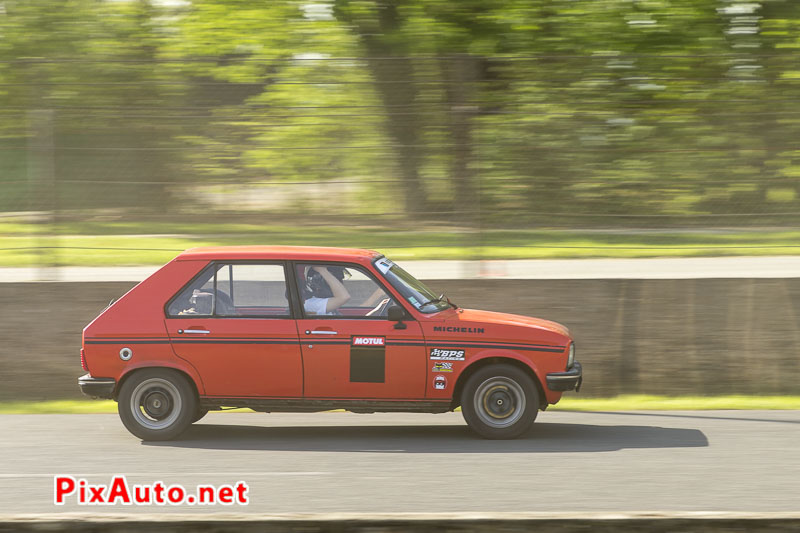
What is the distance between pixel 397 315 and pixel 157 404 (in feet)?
6.81

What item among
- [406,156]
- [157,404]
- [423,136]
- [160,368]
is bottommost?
[157,404]

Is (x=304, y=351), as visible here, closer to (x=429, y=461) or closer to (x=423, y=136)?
(x=429, y=461)

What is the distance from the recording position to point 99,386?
8438 millimetres

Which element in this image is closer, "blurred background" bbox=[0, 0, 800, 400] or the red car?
the red car

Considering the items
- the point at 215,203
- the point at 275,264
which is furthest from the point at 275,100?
the point at 275,264

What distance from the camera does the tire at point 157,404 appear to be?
844 cm

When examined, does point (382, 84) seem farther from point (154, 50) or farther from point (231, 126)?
point (154, 50)

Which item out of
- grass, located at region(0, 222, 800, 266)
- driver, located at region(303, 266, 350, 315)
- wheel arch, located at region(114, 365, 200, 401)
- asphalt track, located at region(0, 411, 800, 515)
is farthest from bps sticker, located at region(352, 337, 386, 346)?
grass, located at region(0, 222, 800, 266)

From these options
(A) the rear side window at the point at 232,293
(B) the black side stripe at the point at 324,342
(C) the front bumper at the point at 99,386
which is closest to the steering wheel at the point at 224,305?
(A) the rear side window at the point at 232,293

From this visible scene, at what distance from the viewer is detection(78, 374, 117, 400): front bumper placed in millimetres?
8438

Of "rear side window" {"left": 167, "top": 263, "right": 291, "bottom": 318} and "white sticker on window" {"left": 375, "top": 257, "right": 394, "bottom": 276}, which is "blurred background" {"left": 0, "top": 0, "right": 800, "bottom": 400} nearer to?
"white sticker on window" {"left": 375, "top": 257, "right": 394, "bottom": 276}

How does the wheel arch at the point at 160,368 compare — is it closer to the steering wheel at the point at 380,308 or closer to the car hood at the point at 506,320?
the steering wheel at the point at 380,308

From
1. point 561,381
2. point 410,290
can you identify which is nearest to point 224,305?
point 410,290

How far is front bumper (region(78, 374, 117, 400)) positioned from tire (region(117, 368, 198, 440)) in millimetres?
85
